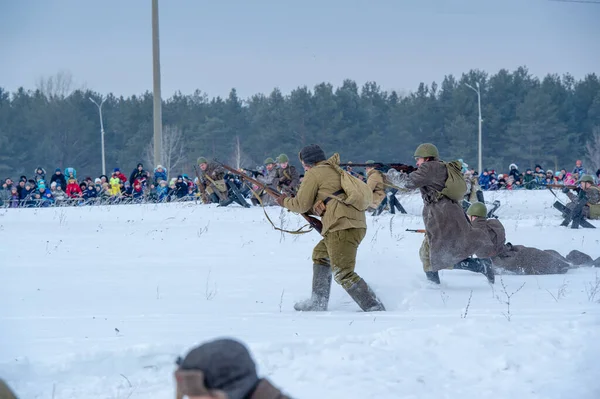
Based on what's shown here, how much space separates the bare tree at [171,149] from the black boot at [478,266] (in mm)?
42757

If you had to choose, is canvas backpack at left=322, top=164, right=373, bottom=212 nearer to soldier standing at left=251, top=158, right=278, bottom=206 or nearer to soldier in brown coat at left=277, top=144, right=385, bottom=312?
soldier in brown coat at left=277, top=144, right=385, bottom=312

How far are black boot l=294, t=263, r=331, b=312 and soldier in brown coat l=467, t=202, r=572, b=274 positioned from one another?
3.06 m

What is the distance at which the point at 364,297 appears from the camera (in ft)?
26.1

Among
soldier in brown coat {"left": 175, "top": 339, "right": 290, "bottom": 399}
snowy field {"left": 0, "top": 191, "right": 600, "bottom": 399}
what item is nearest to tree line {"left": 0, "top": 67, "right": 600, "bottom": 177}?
snowy field {"left": 0, "top": 191, "right": 600, "bottom": 399}

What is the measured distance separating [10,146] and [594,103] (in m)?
40.6

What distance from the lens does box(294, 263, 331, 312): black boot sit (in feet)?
26.8

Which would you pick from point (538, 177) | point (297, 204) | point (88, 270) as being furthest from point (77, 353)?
point (538, 177)

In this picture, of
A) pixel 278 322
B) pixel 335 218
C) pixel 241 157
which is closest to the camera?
pixel 278 322

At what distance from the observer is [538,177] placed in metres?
32.2

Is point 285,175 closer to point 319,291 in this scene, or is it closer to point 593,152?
point 319,291

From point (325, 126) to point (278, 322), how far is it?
46.6 metres

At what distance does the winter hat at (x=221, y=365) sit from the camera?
2.27 metres

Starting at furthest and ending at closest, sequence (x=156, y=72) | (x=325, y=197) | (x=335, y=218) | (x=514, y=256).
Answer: (x=156, y=72)
(x=514, y=256)
(x=325, y=197)
(x=335, y=218)

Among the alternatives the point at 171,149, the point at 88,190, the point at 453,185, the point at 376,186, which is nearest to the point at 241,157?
the point at 171,149
